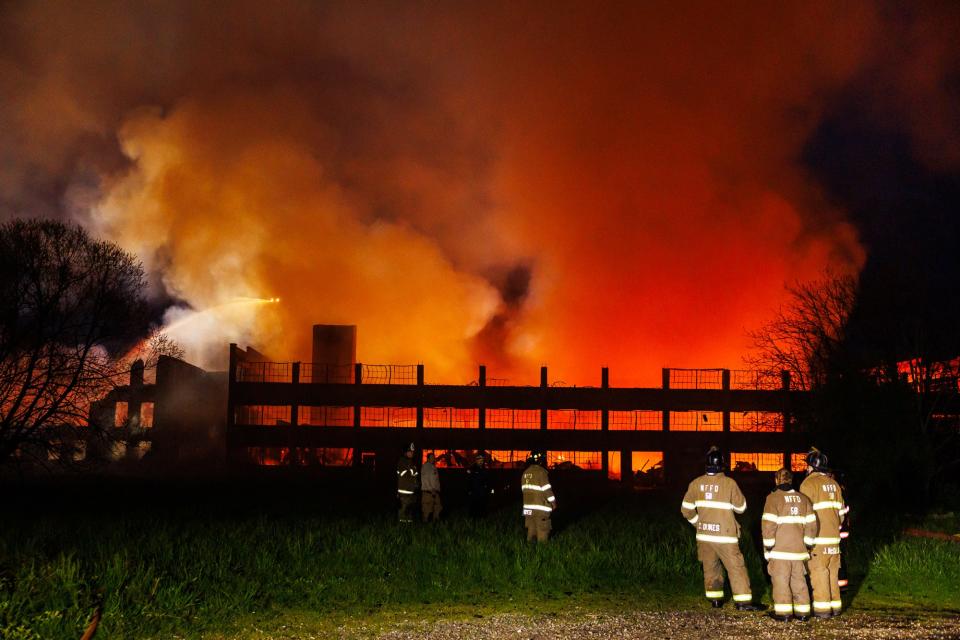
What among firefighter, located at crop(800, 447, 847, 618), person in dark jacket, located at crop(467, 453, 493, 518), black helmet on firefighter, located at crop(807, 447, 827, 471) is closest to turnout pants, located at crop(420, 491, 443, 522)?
person in dark jacket, located at crop(467, 453, 493, 518)

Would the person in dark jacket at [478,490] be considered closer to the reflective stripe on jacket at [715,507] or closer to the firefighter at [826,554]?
the reflective stripe on jacket at [715,507]

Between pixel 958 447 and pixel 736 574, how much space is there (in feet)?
80.9

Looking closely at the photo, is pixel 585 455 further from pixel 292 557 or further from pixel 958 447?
pixel 292 557

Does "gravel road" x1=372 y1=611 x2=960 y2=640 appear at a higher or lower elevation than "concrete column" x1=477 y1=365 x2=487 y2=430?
lower

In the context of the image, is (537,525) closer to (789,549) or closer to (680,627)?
(680,627)

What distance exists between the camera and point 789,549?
859cm

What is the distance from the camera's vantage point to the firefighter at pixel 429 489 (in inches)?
679

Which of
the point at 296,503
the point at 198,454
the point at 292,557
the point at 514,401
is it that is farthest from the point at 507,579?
the point at 198,454

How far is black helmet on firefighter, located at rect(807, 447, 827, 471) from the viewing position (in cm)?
939

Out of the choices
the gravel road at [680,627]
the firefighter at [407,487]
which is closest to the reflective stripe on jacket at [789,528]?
the gravel road at [680,627]

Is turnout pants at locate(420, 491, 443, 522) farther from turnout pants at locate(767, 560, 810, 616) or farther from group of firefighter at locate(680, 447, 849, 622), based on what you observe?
turnout pants at locate(767, 560, 810, 616)

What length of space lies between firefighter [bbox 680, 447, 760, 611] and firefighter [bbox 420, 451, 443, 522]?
8.46 metres

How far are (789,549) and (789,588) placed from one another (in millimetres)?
400

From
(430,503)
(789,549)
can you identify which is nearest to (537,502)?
(430,503)
